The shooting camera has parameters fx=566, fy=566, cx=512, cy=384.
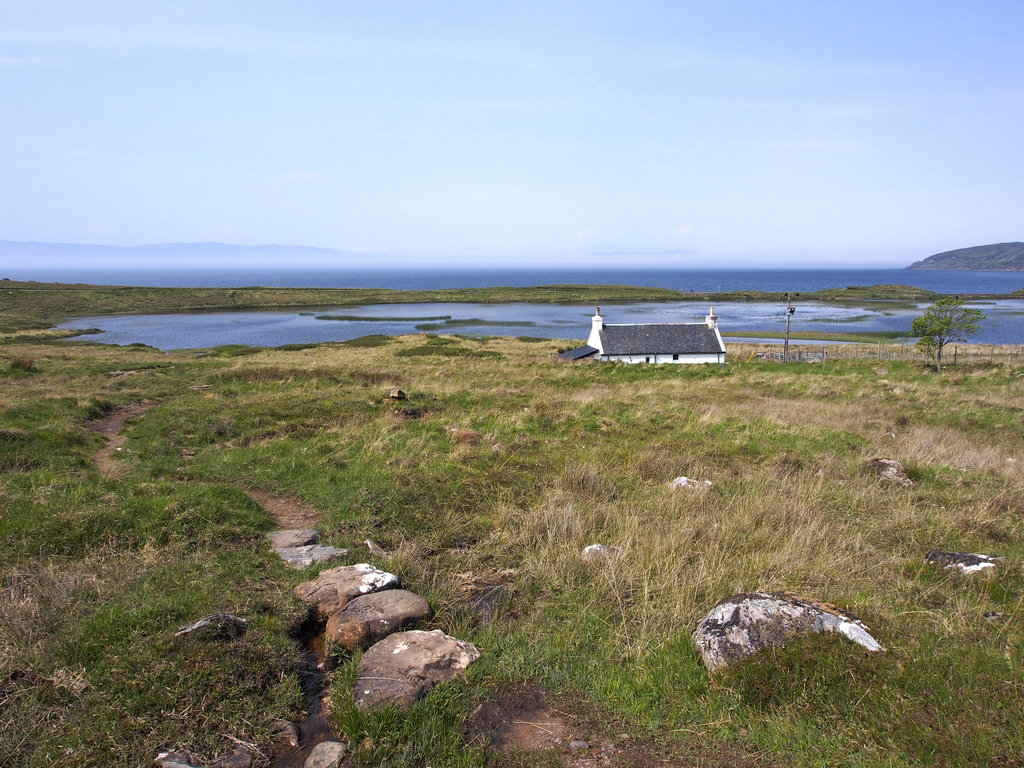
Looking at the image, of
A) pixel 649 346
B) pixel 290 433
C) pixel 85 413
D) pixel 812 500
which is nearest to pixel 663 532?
pixel 812 500

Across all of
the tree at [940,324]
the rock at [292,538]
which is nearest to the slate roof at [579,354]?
the tree at [940,324]

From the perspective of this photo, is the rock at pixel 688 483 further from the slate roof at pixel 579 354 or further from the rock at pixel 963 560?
the slate roof at pixel 579 354

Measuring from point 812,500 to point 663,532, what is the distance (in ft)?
10.00

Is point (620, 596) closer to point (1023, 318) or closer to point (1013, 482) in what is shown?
point (1013, 482)

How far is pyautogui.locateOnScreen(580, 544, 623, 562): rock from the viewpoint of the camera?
23.5 ft

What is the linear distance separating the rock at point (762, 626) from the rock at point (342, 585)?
3.40 m

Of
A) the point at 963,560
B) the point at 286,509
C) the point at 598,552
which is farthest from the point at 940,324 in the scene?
the point at 286,509

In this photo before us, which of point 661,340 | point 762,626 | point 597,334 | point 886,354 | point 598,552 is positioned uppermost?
point 597,334

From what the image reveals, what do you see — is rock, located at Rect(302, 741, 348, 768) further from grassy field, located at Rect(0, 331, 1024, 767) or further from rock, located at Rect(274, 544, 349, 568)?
rock, located at Rect(274, 544, 349, 568)

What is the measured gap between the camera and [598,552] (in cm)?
738

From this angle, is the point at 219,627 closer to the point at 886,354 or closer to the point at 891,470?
the point at 891,470

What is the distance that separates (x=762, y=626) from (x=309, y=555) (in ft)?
17.8

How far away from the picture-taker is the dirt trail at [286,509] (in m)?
9.02

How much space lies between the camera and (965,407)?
20.6 metres
